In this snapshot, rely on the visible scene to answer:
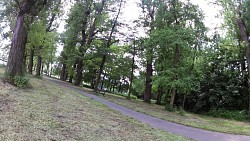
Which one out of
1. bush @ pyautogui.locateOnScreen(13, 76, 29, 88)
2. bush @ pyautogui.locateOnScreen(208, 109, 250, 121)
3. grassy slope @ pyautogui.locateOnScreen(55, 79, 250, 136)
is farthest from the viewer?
bush @ pyautogui.locateOnScreen(208, 109, 250, 121)

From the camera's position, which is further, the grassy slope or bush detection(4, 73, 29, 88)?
the grassy slope

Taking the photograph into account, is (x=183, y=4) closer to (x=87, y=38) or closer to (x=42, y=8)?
(x=42, y=8)

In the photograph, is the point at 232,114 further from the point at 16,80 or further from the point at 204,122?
the point at 16,80

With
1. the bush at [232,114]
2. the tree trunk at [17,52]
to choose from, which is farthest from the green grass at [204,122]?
the tree trunk at [17,52]

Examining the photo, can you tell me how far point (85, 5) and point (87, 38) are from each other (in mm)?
4643

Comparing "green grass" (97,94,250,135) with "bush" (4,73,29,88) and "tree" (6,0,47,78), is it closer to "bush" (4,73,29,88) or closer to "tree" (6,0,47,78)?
"bush" (4,73,29,88)

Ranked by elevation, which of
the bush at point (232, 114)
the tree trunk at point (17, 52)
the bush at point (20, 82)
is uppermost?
the tree trunk at point (17, 52)

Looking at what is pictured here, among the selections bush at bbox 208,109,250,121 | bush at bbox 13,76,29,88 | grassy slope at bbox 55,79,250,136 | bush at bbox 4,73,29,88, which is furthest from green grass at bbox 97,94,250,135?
bush at bbox 4,73,29,88

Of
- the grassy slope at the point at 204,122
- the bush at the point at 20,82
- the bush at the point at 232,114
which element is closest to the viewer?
the bush at the point at 20,82

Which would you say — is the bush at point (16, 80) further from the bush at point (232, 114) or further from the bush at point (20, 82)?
the bush at point (232, 114)

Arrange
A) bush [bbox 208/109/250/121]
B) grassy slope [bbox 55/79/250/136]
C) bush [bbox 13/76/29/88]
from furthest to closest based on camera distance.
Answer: bush [bbox 208/109/250/121]
grassy slope [bbox 55/79/250/136]
bush [bbox 13/76/29/88]

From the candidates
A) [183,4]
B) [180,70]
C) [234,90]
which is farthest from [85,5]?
[234,90]

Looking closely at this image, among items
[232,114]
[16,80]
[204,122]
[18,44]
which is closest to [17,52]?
[18,44]

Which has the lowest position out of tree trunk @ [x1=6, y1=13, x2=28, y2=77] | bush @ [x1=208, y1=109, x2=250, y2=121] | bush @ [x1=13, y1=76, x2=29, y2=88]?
bush @ [x1=208, y1=109, x2=250, y2=121]
